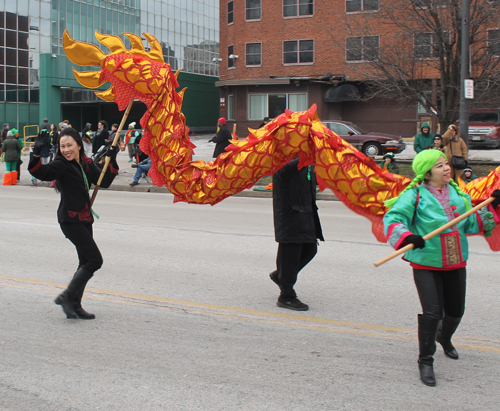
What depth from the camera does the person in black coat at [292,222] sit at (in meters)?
5.57

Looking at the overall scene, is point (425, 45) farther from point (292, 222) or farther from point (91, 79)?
point (91, 79)

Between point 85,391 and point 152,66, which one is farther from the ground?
point 152,66

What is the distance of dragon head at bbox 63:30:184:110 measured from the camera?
5020 millimetres

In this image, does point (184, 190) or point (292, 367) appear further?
point (184, 190)

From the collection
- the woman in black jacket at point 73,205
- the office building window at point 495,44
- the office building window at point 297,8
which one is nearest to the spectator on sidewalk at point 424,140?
the office building window at point 495,44

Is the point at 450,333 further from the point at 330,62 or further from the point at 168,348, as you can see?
the point at 330,62

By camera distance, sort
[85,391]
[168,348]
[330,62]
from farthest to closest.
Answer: [330,62] → [168,348] → [85,391]

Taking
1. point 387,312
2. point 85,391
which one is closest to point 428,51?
point 387,312

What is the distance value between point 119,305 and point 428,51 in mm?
15279

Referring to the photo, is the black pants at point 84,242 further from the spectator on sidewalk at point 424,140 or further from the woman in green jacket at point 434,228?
the spectator on sidewalk at point 424,140

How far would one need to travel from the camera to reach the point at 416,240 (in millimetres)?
3711

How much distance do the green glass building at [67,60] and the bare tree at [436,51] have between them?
28.3 m

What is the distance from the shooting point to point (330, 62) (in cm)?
3612

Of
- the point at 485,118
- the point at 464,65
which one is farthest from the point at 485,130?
the point at 464,65
